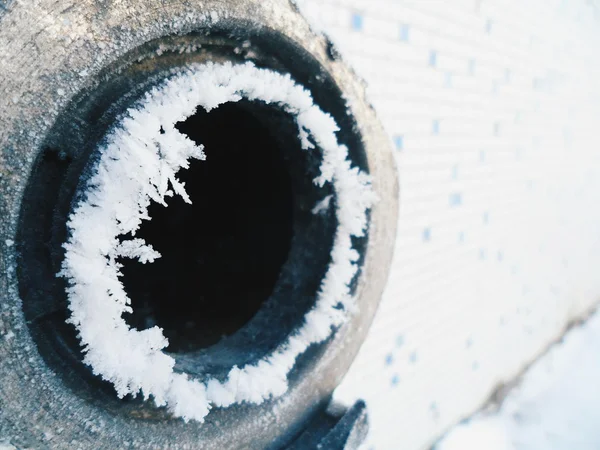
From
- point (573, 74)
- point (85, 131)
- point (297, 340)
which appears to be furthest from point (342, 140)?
point (573, 74)

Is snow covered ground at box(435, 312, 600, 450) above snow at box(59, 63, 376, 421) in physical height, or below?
below

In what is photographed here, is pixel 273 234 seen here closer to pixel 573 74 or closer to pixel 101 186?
pixel 101 186

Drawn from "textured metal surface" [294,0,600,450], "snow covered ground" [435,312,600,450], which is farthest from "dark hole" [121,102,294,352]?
"snow covered ground" [435,312,600,450]

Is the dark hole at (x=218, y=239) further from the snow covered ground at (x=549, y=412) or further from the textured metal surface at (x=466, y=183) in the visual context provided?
the snow covered ground at (x=549, y=412)

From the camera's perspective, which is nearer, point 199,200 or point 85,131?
point 85,131

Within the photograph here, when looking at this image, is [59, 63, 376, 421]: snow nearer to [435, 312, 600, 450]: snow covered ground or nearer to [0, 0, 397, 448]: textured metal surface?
[0, 0, 397, 448]: textured metal surface

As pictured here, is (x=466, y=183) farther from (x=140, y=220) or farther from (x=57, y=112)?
(x=57, y=112)
